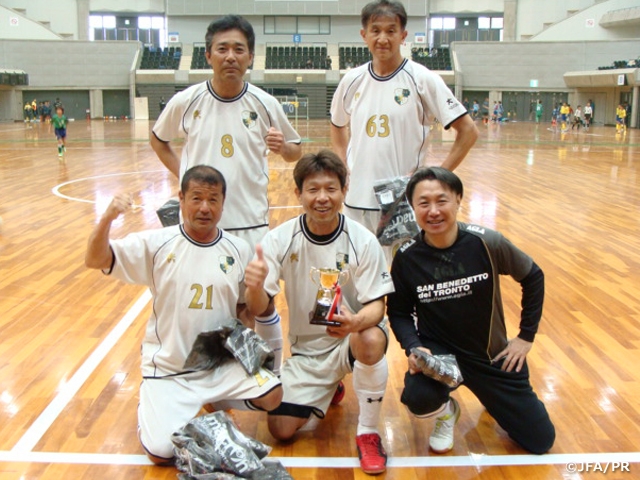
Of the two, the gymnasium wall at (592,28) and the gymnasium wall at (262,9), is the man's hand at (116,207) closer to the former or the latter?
the gymnasium wall at (592,28)

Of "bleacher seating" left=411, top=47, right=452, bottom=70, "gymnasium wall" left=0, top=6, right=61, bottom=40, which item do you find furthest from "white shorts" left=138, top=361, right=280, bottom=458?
"gymnasium wall" left=0, top=6, right=61, bottom=40

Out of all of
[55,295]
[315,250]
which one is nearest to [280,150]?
[315,250]

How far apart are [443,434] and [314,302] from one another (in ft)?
2.75

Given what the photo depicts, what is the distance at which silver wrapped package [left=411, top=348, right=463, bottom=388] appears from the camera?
9.36 feet

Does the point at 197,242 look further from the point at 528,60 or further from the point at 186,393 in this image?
the point at 528,60

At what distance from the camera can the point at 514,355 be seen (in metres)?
3.06

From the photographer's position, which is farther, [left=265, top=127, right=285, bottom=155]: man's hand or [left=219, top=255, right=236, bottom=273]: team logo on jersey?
[left=265, top=127, right=285, bottom=155]: man's hand

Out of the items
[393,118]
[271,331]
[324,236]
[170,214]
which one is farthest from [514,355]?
[170,214]

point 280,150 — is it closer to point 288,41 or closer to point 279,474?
point 279,474

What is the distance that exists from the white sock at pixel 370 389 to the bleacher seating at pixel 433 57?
35.7 meters

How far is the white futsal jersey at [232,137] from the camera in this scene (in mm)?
3393

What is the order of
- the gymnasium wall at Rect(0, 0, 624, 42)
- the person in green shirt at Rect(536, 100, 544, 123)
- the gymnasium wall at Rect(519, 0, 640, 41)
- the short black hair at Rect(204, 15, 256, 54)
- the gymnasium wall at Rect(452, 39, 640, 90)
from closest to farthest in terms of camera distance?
1. the short black hair at Rect(204, 15, 256, 54)
2. the gymnasium wall at Rect(519, 0, 640, 41)
3. the gymnasium wall at Rect(452, 39, 640, 90)
4. the person in green shirt at Rect(536, 100, 544, 123)
5. the gymnasium wall at Rect(0, 0, 624, 42)

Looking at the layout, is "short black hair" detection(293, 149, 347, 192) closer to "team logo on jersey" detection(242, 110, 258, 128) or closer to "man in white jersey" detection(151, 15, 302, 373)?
"man in white jersey" detection(151, 15, 302, 373)

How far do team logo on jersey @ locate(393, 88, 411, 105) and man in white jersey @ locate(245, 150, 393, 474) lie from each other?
63 centimetres
